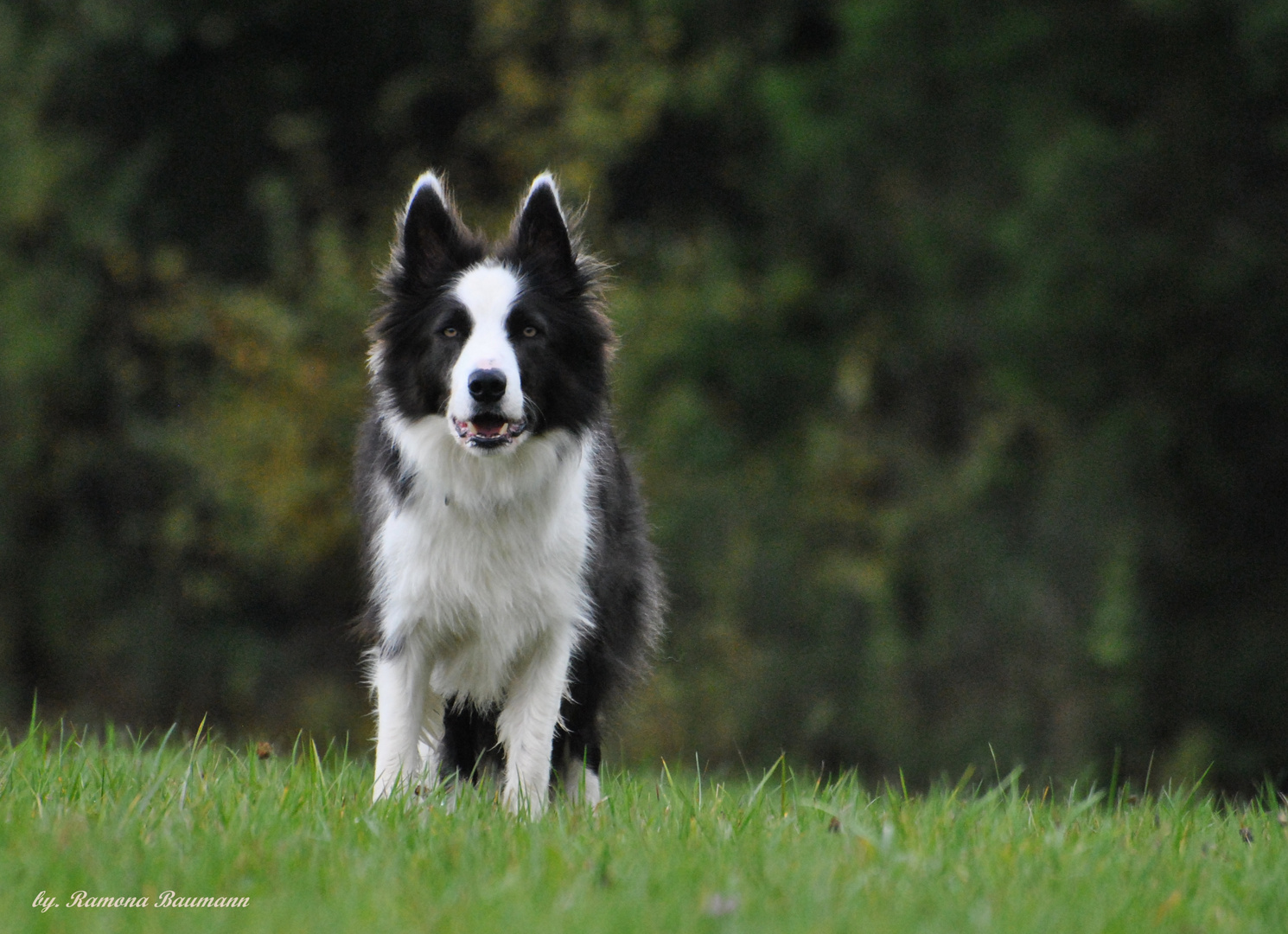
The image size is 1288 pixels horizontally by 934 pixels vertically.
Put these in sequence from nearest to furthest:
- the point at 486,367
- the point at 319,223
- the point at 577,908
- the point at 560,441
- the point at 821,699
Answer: the point at 577,908
the point at 486,367
the point at 560,441
the point at 821,699
the point at 319,223

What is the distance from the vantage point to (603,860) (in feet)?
12.2

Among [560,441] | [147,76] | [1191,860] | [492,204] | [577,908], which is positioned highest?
[147,76]

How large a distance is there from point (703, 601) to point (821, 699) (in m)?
1.42

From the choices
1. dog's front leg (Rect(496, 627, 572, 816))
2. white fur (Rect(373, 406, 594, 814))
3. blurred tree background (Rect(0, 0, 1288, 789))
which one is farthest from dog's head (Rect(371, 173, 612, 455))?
blurred tree background (Rect(0, 0, 1288, 789))

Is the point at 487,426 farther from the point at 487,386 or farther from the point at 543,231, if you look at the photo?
the point at 543,231

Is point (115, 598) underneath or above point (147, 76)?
underneath

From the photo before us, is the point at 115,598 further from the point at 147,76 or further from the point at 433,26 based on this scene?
the point at 433,26

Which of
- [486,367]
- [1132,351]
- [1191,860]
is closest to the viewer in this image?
[1191,860]

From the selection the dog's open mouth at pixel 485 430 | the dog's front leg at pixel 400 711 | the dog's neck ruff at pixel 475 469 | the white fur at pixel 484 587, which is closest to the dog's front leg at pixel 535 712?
the white fur at pixel 484 587

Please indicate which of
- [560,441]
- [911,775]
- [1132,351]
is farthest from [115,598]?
[560,441]

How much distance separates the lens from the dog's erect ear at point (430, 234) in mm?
5230

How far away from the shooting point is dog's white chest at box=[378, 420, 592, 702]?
16.7 ft

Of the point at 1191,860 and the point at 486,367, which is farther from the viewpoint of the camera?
the point at 486,367

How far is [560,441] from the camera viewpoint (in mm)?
5270
